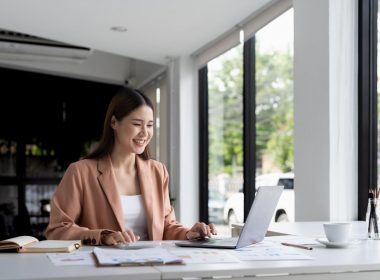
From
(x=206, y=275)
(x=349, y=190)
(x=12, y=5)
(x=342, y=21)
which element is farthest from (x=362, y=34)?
(x=12, y=5)

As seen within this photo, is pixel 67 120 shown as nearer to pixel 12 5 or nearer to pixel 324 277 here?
pixel 12 5

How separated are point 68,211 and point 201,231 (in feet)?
1.91

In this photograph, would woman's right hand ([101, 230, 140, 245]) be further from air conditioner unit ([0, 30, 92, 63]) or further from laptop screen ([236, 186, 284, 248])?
air conditioner unit ([0, 30, 92, 63])

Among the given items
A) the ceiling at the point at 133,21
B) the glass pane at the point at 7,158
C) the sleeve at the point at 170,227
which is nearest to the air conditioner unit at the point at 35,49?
the ceiling at the point at 133,21

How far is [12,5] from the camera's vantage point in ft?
16.5

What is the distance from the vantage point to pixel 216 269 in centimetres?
164

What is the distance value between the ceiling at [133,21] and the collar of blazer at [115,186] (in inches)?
95.2

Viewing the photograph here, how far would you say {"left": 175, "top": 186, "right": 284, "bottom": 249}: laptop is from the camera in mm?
2061

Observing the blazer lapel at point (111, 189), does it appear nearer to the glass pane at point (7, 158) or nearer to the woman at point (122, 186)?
the woman at point (122, 186)

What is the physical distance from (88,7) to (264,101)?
11.0ft

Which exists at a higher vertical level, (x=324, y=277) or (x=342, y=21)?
(x=342, y=21)

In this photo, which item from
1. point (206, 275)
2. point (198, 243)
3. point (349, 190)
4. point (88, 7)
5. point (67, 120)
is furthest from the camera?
point (67, 120)

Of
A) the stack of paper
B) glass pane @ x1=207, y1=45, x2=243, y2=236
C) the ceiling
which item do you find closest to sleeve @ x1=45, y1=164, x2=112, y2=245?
the stack of paper

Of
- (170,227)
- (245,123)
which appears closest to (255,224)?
(170,227)
